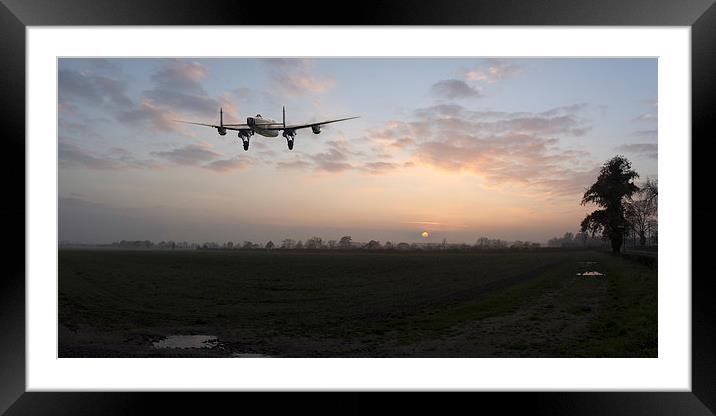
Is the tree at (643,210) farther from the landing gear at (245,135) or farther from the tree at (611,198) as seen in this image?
the landing gear at (245,135)

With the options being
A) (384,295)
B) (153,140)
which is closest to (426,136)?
(384,295)

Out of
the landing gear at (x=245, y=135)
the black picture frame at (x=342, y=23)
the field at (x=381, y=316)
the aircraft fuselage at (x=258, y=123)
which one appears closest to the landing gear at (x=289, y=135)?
the aircraft fuselage at (x=258, y=123)

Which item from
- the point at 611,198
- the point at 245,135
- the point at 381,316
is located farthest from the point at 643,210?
the point at 245,135

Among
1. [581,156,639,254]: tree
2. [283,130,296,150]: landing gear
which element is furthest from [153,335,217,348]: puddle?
[581,156,639,254]: tree

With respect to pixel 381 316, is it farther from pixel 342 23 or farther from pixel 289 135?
pixel 342 23

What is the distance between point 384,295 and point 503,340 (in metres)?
5.13

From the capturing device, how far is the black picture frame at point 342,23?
8.61 feet

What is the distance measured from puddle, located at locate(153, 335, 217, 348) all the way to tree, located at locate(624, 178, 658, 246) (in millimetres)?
11379

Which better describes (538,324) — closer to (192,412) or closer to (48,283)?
(192,412)

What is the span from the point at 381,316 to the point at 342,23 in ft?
24.4

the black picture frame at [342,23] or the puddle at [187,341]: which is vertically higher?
the black picture frame at [342,23]

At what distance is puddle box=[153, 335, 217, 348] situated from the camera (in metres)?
6.93

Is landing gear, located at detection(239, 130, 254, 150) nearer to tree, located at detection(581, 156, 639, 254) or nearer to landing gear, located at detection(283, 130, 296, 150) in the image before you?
landing gear, located at detection(283, 130, 296, 150)

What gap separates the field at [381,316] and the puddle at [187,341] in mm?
165
